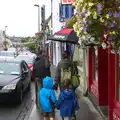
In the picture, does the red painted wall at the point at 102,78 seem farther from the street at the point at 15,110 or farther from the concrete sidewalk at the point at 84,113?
the street at the point at 15,110

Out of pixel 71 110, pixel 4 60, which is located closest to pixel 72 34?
pixel 71 110

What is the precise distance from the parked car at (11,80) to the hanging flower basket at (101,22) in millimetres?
Result: 6934

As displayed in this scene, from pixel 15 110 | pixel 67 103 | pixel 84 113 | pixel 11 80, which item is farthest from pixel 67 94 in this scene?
pixel 11 80

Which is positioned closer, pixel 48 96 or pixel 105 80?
pixel 48 96

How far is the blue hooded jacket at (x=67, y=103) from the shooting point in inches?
297

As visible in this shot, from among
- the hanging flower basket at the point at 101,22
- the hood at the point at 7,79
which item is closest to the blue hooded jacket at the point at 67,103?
the hanging flower basket at the point at 101,22

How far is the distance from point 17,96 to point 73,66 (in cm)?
279

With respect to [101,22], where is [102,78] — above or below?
below

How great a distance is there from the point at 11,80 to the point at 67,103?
3950 mm

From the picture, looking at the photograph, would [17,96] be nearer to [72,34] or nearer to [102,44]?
[72,34]

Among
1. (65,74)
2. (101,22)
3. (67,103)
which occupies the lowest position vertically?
(67,103)

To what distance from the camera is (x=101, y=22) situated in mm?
4000

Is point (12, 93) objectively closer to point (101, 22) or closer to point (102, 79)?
point (102, 79)

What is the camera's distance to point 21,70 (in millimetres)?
12680
